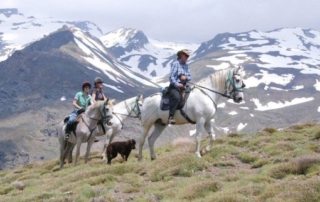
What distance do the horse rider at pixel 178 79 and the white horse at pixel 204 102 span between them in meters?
0.42

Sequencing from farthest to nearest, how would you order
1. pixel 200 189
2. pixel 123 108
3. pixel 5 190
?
pixel 123 108 < pixel 5 190 < pixel 200 189

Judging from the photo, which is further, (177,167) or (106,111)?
(106,111)

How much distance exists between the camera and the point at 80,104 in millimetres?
28797

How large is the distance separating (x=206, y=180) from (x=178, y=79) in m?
7.18

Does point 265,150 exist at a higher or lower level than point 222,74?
lower

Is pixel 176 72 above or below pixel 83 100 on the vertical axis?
above

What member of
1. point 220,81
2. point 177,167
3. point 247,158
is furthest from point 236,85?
point 177,167

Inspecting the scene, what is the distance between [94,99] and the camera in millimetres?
28938

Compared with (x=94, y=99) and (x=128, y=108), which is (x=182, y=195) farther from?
(x=128, y=108)

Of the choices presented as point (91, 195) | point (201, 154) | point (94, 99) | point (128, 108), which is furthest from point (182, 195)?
point (128, 108)

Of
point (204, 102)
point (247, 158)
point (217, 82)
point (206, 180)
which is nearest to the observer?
point (206, 180)

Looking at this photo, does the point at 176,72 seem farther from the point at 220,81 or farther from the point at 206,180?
the point at 206,180

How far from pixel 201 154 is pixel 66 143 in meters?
9.74

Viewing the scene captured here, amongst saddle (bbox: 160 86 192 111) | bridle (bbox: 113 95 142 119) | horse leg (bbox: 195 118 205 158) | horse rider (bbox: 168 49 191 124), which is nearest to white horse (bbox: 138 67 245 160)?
horse leg (bbox: 195 118 205 158)
